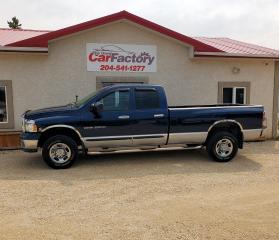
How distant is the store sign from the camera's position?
35.7ft

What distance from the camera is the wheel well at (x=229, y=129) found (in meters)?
8.75

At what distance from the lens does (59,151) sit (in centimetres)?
788

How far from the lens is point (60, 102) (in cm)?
1086

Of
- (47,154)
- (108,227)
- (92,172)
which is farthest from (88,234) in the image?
(47,154)

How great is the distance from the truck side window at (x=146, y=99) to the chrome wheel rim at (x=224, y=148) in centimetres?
201

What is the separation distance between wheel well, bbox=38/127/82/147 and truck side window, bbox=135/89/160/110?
5.67ft

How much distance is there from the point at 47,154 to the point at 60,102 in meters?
3.43

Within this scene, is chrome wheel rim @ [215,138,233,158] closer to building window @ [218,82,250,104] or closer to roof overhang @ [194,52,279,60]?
building window @ [218,82,250,104]

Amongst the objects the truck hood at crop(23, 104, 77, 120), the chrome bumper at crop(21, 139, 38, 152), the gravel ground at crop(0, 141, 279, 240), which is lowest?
the gravel ground at crop(0, 141, 279, 240)

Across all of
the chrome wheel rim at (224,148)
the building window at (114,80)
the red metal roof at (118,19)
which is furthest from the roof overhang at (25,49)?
the chrome wheel rim at (224,148)

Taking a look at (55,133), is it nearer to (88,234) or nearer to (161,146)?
(161,146)

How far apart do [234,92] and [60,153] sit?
737cm

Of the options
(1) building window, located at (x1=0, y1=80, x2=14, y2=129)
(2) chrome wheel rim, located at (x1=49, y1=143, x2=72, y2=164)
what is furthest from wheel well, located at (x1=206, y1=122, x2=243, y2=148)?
(1) building window, located at (x1=0, y1=80, x2=14, y2=129)

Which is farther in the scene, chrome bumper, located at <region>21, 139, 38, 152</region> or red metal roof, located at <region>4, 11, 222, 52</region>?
red metal roof, located at <region>4, 11, 222, 52</region>
